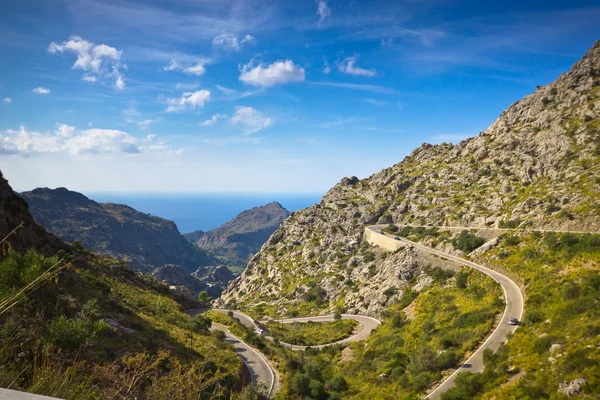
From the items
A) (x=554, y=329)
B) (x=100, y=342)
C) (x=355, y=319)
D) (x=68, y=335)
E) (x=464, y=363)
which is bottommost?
(x=355, y=319)

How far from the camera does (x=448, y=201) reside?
88562mm

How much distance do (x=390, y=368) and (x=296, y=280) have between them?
63954mm

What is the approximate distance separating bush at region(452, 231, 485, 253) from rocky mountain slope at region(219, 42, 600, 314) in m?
5.94

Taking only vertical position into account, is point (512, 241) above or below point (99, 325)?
below

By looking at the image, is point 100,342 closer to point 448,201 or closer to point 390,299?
point 390,299

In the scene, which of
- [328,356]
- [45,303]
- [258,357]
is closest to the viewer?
[45,303]

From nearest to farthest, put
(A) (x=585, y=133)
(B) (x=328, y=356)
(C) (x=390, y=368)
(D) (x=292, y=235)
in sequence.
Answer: (C) (x=390, y=368) → (B) (x=328, y=356) → (A) (x=585, y=133) → (D) (x=292, y=235)

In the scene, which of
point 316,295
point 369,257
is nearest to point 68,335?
point 316,295

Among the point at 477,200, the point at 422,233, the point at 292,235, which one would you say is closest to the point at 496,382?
the point at 422,233

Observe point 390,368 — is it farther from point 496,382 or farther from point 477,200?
point 477,200

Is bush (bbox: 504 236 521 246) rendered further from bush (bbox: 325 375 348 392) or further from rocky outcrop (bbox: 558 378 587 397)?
rocky outcrop (bbox: 558 378 587 397)

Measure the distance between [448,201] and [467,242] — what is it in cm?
2815

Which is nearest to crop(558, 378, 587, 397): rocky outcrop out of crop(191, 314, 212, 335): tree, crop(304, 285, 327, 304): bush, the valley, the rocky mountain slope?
the valley

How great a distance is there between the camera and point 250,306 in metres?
93.5
